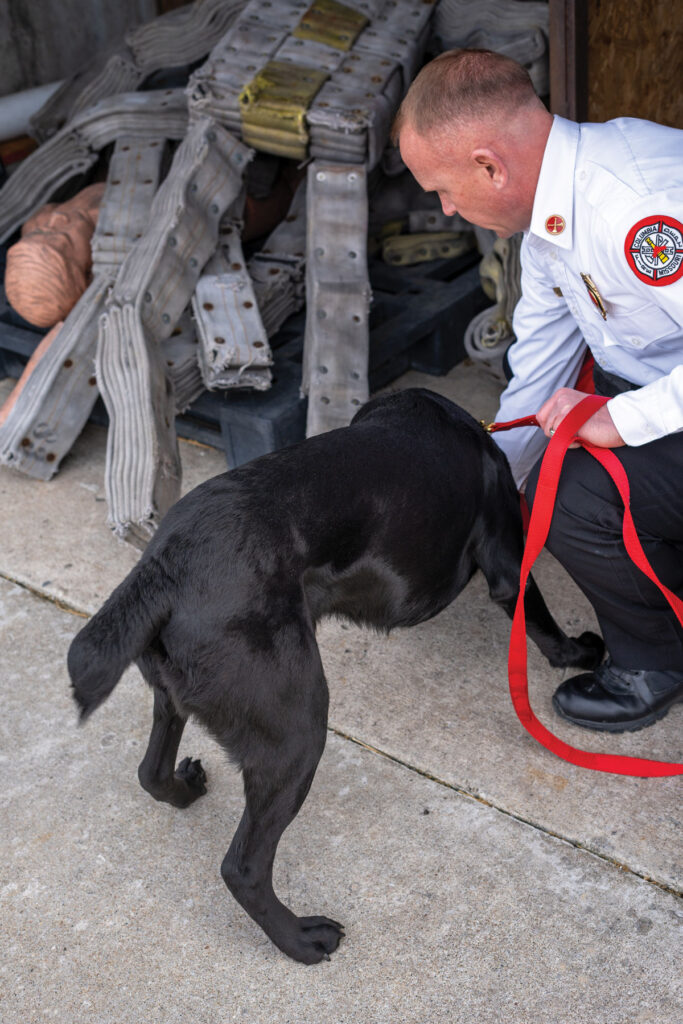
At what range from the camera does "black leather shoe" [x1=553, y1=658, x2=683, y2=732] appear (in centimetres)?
217

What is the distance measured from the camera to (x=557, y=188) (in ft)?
6.09

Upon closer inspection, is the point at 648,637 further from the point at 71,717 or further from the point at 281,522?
the point at 71,717

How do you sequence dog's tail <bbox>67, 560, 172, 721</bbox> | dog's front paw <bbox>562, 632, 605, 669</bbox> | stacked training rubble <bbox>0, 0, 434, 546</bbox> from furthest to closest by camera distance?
stacked training rubble <bbox>0, 0, 434, 546</bbox> < dog's front paw <bbox>562, 632, 605, 669</bbox> < dog's tail <bbox>67, 560, 172, 721</bbox>

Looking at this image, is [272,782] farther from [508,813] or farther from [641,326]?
[641,326]

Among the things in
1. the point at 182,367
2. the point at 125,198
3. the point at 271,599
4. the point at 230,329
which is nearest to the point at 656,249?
the point at 271,599

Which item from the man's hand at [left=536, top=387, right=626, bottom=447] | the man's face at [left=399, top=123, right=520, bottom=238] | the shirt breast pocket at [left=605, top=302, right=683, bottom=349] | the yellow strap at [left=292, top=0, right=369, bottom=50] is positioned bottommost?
the man's hand at [left=536, top=387, right=626, bottom=447]

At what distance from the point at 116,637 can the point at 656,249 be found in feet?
3.74

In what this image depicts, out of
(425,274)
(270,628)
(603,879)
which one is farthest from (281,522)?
(425,274)

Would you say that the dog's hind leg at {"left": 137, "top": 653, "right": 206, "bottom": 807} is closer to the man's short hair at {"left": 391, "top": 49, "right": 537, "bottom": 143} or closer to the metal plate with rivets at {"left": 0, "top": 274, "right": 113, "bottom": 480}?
the man's short hair at {"left": 391, "top": 49, "right": 537, "bottom": 143}

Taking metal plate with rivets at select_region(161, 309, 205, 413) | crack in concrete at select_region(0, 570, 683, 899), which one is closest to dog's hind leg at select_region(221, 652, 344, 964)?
crack in concrete at select_region(0, 570, 683, 899)

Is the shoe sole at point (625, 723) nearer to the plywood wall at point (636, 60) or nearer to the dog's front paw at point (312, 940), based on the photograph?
the dog's front paw at point (312, 940)

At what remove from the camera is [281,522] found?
5.37 ft

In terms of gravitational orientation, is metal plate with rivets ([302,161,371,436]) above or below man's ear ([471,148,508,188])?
below

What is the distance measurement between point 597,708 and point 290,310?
1.81m
